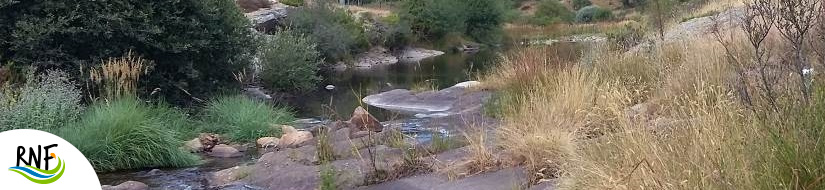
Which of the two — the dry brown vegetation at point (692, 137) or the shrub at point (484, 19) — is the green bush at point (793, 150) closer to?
the dry brown vegetation at point (692, 137)

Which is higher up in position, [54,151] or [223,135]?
[54,151]

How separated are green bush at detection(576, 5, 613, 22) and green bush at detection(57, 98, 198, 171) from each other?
5273cm

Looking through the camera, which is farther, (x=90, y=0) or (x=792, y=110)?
(x=90, y=0)

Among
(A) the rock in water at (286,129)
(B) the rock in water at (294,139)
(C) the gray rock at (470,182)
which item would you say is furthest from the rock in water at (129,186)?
(A) the rock in water at (286,129)

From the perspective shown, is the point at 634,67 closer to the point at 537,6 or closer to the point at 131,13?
the point at 131,13

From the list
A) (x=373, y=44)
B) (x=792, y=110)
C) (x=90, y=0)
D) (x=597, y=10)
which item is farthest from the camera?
(x=597, y=10)

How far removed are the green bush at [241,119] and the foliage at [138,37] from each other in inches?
53.2

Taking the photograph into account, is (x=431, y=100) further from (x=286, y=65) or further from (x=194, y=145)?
(x=194, y=145)

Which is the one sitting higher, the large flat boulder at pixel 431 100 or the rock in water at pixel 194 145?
the rock in water at pixel 194 145

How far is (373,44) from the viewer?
126ft

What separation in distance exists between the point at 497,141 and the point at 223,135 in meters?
6.59

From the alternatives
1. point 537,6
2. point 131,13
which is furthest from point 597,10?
point 131,13

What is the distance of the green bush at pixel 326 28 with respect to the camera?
30.7 m

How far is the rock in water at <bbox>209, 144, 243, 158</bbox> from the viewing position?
1107 cm
